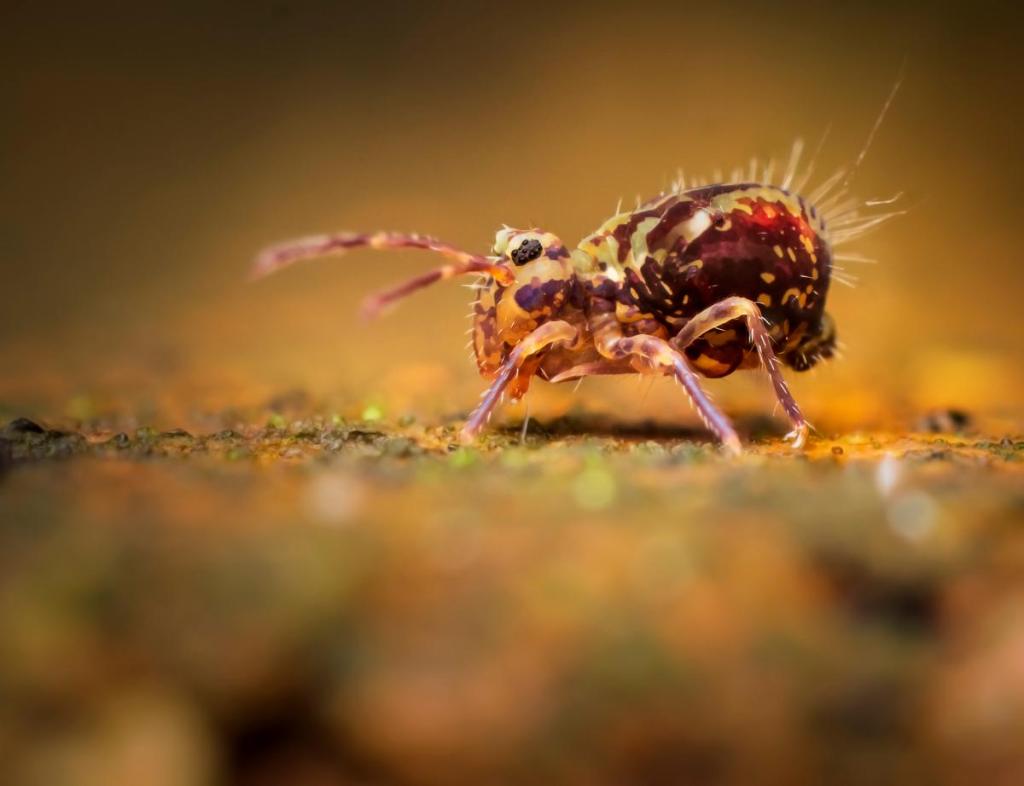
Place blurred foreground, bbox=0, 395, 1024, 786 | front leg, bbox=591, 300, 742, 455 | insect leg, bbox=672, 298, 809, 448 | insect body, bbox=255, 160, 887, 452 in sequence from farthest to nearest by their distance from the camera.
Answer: insect body, bbox=255, 160, 887, 452 → insect leg, bbox=672, 298, 809, 448 → front leg, bbox=591, 300, 742, 455 → blurred foreground, bbox=0, 395, 1024, 786

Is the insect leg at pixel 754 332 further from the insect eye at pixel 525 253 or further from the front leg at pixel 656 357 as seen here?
the insect eye at pixel 525 253

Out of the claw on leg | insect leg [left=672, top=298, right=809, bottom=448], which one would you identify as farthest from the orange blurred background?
the claw on leg

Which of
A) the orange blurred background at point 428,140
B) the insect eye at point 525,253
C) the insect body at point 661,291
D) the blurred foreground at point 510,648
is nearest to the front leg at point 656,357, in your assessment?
the insect body at point 661,291

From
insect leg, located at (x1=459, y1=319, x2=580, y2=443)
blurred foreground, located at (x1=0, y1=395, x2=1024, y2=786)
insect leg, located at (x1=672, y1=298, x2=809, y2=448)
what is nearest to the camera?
blurred foreground, located at (x1=0, y1=395, x2=1024, y2=786)

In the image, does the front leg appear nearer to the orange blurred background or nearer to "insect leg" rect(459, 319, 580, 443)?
"insect leg" rect(459, 319, 580, 443)

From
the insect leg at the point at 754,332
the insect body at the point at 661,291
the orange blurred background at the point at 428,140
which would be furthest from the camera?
the orange blurred background at the point at 428,140

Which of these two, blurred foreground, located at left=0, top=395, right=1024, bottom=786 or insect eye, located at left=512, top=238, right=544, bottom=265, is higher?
insect eye, located at left=512, top=238, right=544, bottom=265

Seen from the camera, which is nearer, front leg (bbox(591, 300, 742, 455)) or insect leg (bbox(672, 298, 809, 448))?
front leg (bbox(591, 300, 742, 455))

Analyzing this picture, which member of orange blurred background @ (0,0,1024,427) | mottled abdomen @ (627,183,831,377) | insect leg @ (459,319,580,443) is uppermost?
orange blurred background @ (0,0,1024,427)
